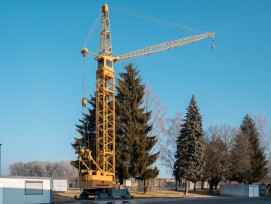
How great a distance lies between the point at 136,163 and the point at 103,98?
9060 mm

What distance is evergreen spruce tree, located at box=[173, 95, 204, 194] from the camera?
5497 cm

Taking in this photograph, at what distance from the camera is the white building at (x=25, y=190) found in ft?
104

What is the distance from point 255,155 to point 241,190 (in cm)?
1043

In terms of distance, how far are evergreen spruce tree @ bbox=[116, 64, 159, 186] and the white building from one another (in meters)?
13.5

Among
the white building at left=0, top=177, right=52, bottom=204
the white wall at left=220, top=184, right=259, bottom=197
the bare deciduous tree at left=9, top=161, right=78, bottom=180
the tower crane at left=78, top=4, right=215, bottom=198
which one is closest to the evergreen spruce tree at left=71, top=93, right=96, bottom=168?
the tower crane at left=78, top=4, right=215, bottom=198

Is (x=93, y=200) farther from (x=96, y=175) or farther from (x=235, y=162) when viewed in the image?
(x=235, y=162)

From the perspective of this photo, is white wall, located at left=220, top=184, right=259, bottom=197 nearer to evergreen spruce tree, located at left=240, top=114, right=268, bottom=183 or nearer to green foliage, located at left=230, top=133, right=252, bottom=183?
green foliage, located at left=230, top=133, right=252, bottom=183

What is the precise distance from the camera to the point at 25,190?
3291 centimetres

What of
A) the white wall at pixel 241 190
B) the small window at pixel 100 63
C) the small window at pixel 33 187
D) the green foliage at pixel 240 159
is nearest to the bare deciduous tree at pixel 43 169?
the white wall at pixel 241 190

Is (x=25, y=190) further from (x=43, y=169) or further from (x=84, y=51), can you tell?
(x=43, y=169)

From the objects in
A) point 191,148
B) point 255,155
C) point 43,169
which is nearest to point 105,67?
point 191,148

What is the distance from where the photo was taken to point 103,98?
45.7 meters

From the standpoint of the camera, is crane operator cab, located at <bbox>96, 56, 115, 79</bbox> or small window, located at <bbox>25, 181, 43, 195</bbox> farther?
crane operator cab, located at <bbox>96, 56, 115, 79</bbox>

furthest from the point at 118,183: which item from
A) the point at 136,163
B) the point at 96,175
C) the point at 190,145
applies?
the point at 190,145
